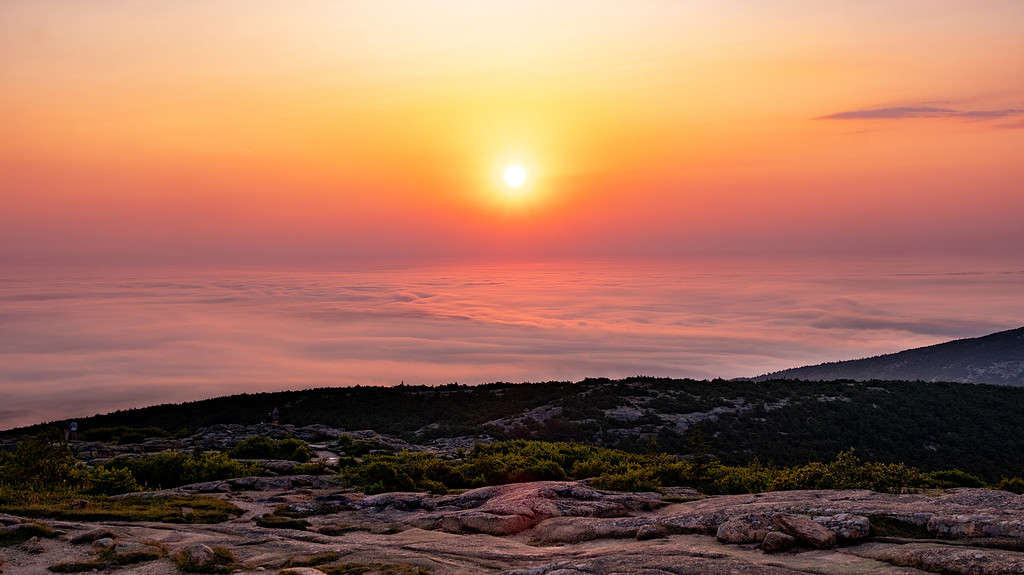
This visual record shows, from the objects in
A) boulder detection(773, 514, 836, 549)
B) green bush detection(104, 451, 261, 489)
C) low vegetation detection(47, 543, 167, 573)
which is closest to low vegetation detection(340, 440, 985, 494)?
green bush detection(104, 451, 261, 489)

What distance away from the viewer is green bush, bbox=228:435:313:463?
3528 cm

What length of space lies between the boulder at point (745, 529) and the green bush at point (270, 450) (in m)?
26.0

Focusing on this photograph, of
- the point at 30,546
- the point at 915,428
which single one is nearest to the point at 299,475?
the point at 30,546

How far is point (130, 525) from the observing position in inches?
744

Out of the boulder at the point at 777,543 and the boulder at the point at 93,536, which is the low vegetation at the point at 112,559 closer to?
the boulder at the point at 93,536

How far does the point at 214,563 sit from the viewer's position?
1470cm

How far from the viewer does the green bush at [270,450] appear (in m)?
35.3

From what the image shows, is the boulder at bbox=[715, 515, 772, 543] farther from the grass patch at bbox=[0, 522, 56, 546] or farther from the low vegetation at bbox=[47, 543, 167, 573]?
the grass patch at bbox=[0, 522, 56, 546]

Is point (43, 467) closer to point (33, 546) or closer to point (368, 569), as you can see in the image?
point (33, 546)

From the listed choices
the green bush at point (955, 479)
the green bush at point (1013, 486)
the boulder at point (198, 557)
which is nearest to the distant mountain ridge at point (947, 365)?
the green bush at point (955, 479)

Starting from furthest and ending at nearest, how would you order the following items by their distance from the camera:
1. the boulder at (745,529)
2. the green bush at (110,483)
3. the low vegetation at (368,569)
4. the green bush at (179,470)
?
the green bush at (179,470) < the green bush at (110,483) < the boulder at (745,529) < the low vegetation at (368,569)

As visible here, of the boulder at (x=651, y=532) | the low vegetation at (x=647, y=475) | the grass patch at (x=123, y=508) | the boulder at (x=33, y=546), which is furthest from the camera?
the low vegetation at (x=647, y=475)

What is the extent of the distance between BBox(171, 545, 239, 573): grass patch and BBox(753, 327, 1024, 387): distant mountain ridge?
103605 millimetres

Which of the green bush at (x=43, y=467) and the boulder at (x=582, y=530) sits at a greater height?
the green bush at (x=43, y=467)
